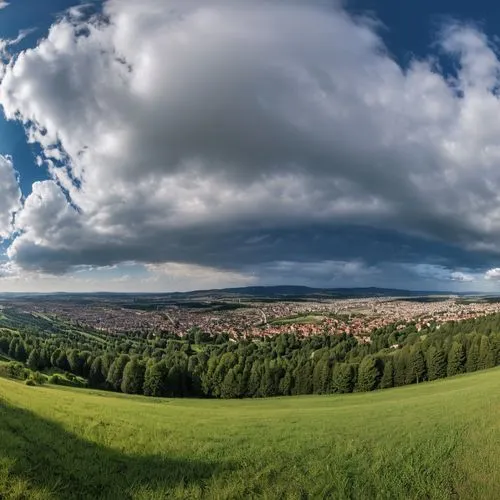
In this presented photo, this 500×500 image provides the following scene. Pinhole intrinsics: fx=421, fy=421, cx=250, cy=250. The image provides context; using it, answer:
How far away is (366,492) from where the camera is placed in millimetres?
10344

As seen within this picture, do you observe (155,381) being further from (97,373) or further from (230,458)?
(230,458)

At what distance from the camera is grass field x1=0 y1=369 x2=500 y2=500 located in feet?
31.3

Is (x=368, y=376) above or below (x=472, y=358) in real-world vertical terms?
below

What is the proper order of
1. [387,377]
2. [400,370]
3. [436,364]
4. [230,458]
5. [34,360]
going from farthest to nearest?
1. [34,360]
2. [400,370]
3. [436,364]
4. [387,377]
5. [230,458]

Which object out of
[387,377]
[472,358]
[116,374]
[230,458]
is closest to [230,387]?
[116,374]

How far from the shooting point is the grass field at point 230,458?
375 inches

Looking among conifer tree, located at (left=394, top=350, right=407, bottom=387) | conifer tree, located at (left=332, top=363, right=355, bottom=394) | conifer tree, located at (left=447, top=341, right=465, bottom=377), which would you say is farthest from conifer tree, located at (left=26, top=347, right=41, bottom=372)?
conifer tree, located at (left=447, top=341, right=465, bottom=377)

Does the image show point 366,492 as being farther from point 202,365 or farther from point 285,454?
point 202,365

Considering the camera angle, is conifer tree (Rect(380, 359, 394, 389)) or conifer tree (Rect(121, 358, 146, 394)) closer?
conifer tree (Rect(380, 359, 394, 389))

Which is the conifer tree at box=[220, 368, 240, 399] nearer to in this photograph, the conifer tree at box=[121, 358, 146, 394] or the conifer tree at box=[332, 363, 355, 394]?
the conifer tree at box=[121, 358, 146, 394]

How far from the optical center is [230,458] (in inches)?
454

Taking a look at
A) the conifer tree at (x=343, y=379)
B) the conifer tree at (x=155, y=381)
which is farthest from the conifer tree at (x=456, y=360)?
the conifer tree at (x=155, y=381)

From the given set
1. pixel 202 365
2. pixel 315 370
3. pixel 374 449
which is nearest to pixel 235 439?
pixel 374 449

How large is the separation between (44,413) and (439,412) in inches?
697
